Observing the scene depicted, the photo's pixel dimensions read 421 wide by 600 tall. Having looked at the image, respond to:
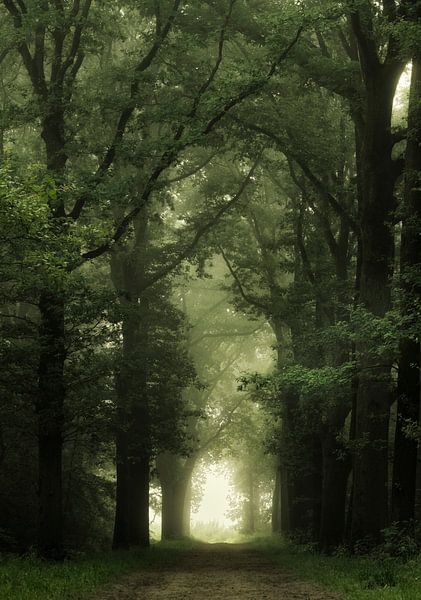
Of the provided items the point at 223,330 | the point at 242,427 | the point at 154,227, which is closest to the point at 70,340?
the point at 154,227

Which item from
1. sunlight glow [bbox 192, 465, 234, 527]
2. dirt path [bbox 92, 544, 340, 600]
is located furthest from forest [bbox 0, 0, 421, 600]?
sunlight glow [bbox 192, 465, 234, 527]

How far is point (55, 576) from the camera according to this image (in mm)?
11523

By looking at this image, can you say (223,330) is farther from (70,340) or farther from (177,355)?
(70,340)

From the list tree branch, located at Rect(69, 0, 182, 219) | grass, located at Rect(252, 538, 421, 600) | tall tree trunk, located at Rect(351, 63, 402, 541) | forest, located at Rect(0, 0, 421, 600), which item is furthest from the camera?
tree branch, located at Rect(69, 0, 182, 219)

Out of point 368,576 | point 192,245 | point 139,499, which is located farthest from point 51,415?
point 192,245

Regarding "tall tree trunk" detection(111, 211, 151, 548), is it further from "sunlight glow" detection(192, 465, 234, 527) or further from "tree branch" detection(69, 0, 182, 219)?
"sunlight glow" detection(192, 465, 234, 527)

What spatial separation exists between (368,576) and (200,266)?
15359 millimetres

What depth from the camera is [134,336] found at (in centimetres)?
2350

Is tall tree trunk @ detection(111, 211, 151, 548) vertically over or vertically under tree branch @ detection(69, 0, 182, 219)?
under

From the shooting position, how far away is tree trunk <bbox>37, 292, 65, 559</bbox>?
1490 centimetres

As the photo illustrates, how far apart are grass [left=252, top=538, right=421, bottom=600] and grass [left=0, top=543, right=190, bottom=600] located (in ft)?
12.7

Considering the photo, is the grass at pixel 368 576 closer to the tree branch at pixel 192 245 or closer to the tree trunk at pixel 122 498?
the tree trunk at pixel 122 498

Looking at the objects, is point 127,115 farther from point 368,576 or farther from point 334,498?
point 334,498

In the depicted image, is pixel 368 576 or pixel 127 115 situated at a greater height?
pixel 127 115
